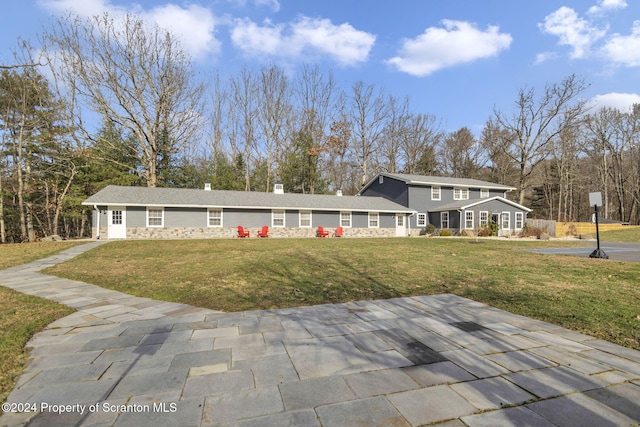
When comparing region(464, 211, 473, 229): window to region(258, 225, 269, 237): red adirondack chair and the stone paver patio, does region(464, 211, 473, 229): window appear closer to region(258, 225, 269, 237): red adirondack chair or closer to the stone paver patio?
region(258, 225, 269, 237): red adirondack chair

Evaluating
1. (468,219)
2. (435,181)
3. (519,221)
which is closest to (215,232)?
(435,181)

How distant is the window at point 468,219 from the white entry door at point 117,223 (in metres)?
24.2

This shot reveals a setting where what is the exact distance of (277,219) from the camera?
21.5m

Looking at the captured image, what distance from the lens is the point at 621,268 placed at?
25.6 ft

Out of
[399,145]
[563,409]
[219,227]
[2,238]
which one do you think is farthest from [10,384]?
[399,145]

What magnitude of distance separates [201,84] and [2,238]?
16438mm

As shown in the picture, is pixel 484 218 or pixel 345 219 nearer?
pixel 345 219

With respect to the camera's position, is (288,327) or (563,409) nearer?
(563,409)

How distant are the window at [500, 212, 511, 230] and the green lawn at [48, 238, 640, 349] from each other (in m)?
17.8

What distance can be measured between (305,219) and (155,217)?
9.94 m

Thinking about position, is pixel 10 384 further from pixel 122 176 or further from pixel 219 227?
pixel 122 176

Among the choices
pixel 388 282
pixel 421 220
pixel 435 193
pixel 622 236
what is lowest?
pixel 622 236

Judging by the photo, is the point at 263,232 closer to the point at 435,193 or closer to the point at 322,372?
the point at 435,193

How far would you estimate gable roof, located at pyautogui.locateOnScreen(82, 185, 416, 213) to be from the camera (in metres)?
18.0
